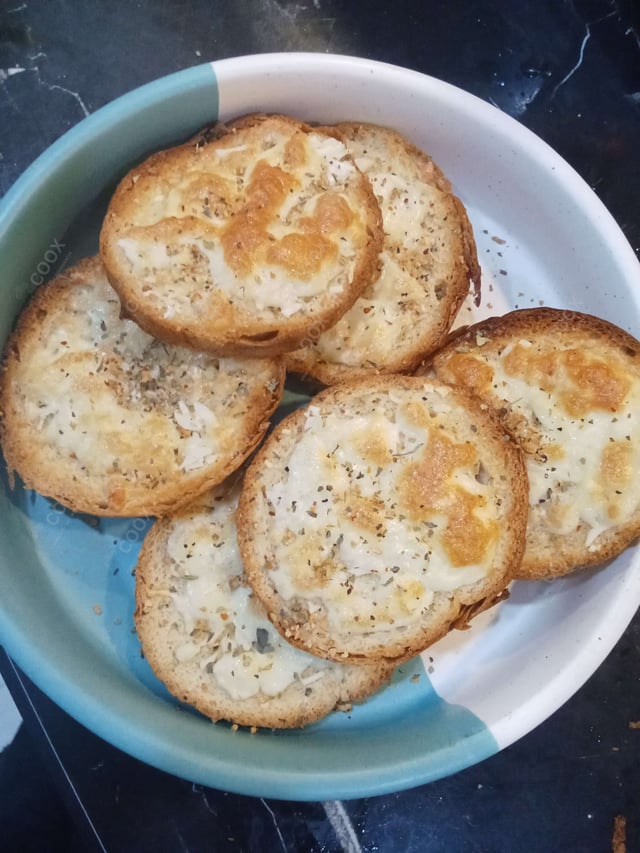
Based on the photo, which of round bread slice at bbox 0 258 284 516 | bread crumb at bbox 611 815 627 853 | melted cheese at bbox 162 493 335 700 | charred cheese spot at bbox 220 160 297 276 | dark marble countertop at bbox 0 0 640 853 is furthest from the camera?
bread crumb at bbox 611 815 627 853

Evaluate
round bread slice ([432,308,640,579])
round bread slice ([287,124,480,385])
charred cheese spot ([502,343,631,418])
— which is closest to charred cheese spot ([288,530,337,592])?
round bread slice ([287,124,480,385])

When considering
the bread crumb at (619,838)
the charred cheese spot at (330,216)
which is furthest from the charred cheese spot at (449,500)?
the bread crumb at (619,838)

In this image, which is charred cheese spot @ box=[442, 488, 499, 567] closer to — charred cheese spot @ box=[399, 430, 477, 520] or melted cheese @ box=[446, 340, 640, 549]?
charred cheese spot @ box=[399, 430, 477, 520]

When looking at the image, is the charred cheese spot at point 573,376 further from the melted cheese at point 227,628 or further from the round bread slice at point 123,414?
the melted cheese at point 227,628

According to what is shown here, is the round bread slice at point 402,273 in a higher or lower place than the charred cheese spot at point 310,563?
higher

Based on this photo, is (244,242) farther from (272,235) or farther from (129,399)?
(129,399)

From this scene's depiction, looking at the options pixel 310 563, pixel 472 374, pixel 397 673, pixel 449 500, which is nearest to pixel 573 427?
pixel 472 374
